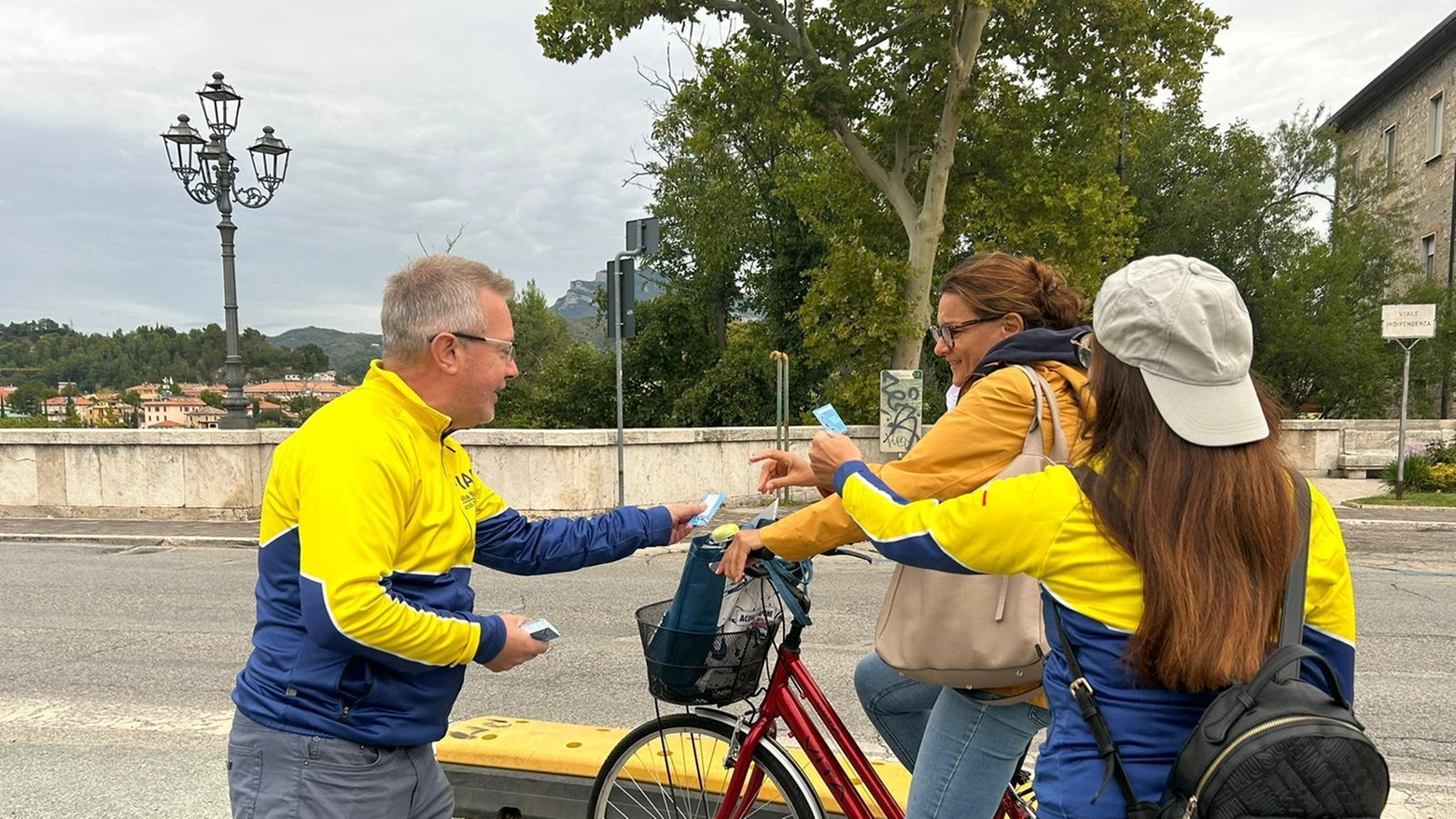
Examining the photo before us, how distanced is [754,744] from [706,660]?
0.30m

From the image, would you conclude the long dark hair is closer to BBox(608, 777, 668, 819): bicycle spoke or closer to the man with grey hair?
the man with grey hair

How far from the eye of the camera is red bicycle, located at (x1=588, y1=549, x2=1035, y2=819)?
7.72ft

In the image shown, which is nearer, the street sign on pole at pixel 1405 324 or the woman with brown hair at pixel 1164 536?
the woman with brown hair at pixel 1164 536

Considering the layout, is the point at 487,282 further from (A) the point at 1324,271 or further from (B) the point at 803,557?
(A) the point at 1324,271

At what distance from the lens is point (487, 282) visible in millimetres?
2100

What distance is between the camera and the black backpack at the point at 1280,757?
123 centimetres

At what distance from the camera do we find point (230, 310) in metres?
13.0

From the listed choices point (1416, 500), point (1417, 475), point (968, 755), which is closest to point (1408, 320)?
A: point (1416, 500)

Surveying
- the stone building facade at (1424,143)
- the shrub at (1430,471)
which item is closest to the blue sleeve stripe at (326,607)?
the shrub at (1430,471)

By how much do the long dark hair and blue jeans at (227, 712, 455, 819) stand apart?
1560 millimetres

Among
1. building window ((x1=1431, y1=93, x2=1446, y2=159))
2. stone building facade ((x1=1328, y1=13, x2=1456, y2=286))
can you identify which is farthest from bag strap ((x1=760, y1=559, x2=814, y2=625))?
building window ((x1=1431, y1=93, x2=1446, y2=159))

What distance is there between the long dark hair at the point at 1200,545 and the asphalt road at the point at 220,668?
3156 mm

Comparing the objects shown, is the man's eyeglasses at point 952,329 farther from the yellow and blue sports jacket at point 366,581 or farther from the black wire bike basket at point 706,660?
the yellow and blue sports jacket at point 366,581

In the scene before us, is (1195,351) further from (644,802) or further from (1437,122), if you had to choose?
(1437,122)
